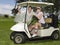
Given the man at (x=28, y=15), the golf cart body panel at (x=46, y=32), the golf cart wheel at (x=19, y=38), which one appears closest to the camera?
the golf cart wheel at (x=19, y=38)

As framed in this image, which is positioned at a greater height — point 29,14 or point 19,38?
point 29,14

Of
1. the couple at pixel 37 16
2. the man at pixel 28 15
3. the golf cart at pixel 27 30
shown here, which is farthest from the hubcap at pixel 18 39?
the man at pixel 28 15

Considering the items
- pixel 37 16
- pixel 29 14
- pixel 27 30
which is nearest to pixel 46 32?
pixel 37 16

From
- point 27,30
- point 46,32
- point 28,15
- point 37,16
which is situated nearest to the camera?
point 27,30

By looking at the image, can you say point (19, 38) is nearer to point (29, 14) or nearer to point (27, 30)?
point (27, 30)

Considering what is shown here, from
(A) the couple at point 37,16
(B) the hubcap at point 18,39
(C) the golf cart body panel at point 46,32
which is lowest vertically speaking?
(B) the hubcap at point 18,39

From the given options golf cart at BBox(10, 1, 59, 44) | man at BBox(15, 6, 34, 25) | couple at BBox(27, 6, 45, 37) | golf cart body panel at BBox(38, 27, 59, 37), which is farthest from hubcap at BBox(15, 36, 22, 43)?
golf cart body panel at BBox(38, 27, 59, 37)

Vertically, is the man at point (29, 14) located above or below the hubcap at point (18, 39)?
above

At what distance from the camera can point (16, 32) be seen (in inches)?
521

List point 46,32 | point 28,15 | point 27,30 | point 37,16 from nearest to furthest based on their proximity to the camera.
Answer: point 27,30, point 28,15, point 37,16, point 46,32

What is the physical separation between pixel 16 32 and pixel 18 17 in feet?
2.14

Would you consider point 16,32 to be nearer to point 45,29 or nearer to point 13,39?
point 13,39

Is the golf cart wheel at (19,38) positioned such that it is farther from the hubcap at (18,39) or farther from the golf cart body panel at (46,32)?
the golf cart body panel at (46,32)

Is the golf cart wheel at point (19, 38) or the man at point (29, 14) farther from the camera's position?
the man at point (29, 14)
